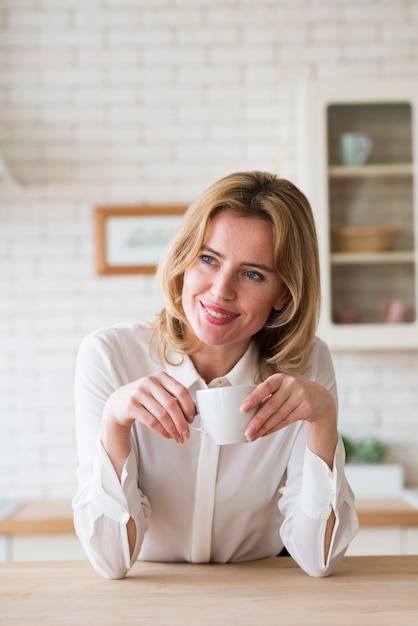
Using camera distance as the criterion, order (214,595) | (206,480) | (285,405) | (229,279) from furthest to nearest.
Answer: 1. (206,480)
2. (229,279)
3. (285,405)
4. (214,595)

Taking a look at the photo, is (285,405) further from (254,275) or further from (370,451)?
(370,451)

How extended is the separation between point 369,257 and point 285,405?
1.93 meters

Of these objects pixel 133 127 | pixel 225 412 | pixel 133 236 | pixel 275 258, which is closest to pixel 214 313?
pixel 275 258

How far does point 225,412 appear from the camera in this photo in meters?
1.25

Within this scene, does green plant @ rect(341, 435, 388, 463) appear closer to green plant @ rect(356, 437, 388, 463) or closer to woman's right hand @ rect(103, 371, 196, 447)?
green plant @ rect(356, 437, 388, 463)

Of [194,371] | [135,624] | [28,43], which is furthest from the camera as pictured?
[28,43]

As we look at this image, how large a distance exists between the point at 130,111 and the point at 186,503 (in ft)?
7.05

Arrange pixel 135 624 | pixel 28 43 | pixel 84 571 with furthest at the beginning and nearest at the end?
1. pixel 28 43
2. pixel 84 571
3. pixel 135 624

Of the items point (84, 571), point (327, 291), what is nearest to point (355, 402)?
point (327, 291)

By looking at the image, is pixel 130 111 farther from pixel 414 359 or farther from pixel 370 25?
pixel 414 359

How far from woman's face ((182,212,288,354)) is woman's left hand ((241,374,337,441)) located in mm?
161

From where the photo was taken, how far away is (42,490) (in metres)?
3.35

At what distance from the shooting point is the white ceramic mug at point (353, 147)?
10.4 ft

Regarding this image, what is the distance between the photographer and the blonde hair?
1511 mm
